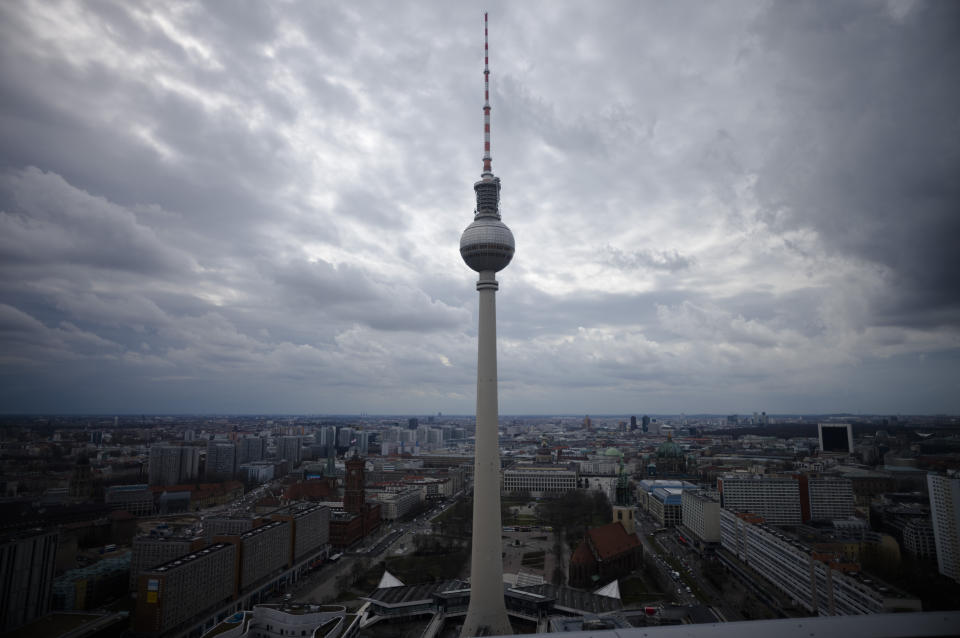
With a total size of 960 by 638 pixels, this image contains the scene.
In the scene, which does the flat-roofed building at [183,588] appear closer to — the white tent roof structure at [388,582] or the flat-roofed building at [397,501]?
the white tent roof structure at [388,582]

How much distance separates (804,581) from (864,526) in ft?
53.3

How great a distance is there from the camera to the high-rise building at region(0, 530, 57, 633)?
794 inches

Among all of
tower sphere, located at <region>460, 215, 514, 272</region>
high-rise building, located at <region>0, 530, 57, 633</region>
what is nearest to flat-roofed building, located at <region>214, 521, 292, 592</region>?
high-rise building, located at <region>0, 530, 57, 633</region>


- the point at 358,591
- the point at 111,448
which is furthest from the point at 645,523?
the point at 111,448

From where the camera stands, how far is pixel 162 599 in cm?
2489

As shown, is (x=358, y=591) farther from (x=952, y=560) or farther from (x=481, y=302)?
(x=952, y=560)

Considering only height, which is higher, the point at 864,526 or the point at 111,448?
the point at 111,448

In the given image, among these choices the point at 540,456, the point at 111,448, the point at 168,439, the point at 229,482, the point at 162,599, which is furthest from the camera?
the point at 540,456

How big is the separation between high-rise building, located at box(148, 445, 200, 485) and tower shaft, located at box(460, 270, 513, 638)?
188 feet

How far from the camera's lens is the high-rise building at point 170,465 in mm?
65562

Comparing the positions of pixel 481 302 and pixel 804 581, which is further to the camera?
pixel 804 581

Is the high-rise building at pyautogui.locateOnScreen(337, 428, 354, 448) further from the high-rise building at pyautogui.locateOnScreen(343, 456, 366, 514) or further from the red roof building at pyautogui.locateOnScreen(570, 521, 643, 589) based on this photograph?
the red roof building at pyautogui.locateOnScreen(570, 521, 643, 589)

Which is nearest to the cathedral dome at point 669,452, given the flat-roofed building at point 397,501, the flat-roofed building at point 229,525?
the flat-roofed building at point 397,501

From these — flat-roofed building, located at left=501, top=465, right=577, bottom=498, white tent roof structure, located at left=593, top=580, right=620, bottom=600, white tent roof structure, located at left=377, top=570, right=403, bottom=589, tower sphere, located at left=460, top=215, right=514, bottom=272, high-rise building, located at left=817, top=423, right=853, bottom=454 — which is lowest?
flat-roofed building, located at left=501, top=465, right=577, bottom=498
